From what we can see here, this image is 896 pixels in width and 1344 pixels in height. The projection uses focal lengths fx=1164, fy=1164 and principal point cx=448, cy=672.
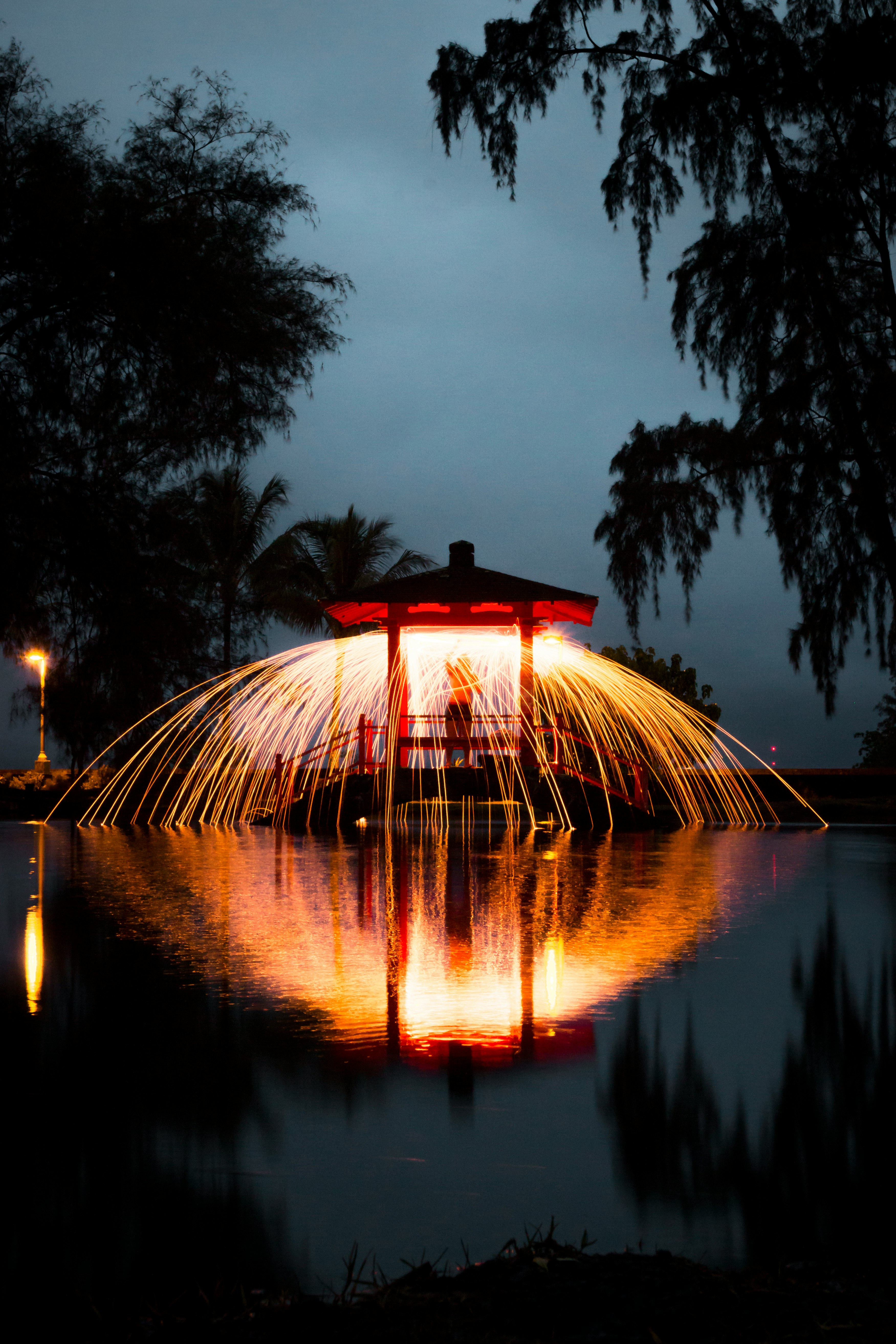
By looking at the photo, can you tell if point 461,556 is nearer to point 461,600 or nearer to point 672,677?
point 461,600

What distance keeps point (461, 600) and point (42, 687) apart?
693cm

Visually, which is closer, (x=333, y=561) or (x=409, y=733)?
(x=409, y=733)

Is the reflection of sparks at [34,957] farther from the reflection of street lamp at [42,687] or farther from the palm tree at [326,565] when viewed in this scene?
the palm tree at [326,565]

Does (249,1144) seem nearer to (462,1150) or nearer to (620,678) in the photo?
(462,1150)

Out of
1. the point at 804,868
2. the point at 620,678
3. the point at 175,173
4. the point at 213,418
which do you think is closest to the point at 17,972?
the point at 804,868

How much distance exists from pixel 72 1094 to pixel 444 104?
1504 cm

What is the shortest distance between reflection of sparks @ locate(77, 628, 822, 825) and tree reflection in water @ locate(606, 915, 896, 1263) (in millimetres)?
13159

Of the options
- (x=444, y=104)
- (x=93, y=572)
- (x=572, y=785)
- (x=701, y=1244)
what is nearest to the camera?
(x=701, y=1244)

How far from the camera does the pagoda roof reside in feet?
65.6

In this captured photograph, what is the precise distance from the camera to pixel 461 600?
19.9 metres

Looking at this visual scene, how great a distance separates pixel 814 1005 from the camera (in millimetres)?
5414

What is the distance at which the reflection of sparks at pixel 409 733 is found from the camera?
19.7 metres

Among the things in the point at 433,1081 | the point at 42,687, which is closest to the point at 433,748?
the point at 42,687

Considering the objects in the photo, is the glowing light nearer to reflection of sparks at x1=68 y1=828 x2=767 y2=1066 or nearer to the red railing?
the red railing
